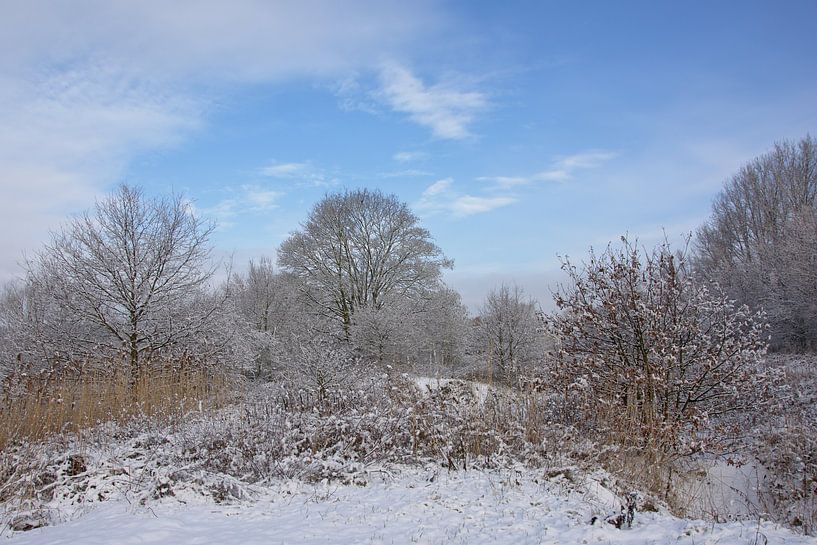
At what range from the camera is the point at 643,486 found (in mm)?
5496

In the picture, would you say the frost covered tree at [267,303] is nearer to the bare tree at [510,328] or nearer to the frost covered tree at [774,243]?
the bare tree at [510,328]

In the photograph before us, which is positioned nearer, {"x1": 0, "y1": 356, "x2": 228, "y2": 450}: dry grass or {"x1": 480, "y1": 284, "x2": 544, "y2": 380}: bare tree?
{"x1": 0, "y1": 356, "x2": 228, "y2": 450}: dry grass

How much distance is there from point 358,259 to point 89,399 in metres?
16.9

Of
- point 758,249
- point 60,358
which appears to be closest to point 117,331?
point 60,358

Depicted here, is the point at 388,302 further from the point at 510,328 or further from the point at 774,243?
the point at 774,243

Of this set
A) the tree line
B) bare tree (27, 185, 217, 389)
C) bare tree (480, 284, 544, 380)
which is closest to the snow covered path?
the tree line

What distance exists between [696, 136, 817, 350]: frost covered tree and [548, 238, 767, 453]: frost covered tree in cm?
1376

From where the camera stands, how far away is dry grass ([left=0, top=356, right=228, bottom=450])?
7266 millimetres

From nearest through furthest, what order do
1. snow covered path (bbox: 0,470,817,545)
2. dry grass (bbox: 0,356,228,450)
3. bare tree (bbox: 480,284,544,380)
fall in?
1. snow covered path (bbox: 0,470,817,545)
2. dry grass (bbox: 0,356,228,450)
3. bare tree (bbox: 480,284,544,380)

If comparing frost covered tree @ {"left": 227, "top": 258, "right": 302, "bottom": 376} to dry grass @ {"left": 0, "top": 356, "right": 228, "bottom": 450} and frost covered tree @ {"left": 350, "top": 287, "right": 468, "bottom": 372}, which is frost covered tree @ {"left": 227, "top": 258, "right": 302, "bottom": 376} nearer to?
frost covered tree @ {"left": 350, "top": 287, "right": 468, "bottom": 372}

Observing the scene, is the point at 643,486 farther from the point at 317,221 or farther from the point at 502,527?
the point at 317,221

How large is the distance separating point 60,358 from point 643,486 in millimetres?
13844

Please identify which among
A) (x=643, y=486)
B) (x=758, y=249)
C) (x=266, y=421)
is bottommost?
(x=643, y=486)

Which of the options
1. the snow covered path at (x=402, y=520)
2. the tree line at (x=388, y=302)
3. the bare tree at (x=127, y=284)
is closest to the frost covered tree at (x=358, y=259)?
the tree line at (x=388, y=302)
